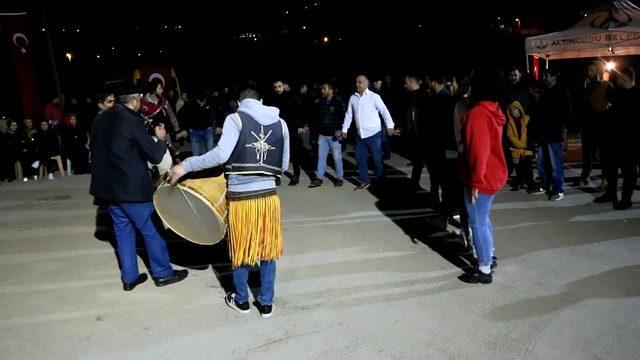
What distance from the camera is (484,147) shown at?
14.1 ft

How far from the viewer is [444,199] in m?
6.29

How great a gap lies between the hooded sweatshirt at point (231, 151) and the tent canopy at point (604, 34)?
862 cm

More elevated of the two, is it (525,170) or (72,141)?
(72,141)

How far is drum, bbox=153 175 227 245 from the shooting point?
4.05 metres

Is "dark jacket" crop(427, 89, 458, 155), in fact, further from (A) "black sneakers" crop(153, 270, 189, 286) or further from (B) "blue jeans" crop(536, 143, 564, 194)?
(A) "black sneakers" crop(153, 270, 189, 286)

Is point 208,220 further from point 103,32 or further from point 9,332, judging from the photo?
point 103,32

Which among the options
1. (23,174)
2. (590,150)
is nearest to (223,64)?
(23,174)

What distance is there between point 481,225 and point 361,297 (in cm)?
127

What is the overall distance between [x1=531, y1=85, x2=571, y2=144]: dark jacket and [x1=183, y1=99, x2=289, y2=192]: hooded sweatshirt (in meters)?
4.94

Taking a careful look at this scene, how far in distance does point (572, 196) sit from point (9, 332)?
7.26 m

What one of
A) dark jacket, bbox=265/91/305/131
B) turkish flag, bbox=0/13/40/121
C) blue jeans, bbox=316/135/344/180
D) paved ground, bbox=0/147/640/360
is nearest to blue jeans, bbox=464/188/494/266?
paved ground, bbox=0/147/640/360

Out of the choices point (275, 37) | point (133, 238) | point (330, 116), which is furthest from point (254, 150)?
point (275, 37)

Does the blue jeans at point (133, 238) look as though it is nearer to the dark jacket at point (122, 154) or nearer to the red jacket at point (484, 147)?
the dark jacket at point (122, 154)

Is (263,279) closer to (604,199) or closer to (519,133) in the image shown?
(519,133)
